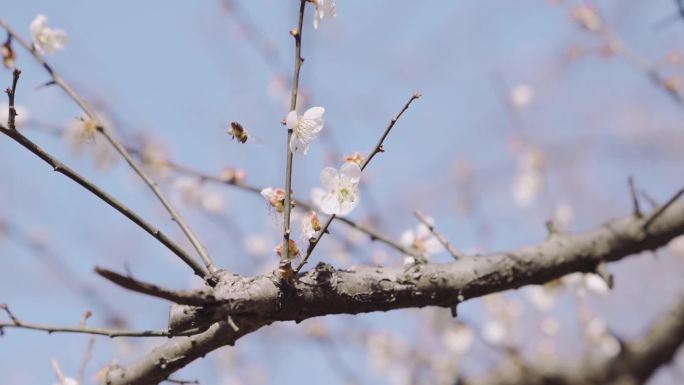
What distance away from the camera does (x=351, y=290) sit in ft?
5.74

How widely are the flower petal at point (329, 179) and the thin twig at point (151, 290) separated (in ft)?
1.91

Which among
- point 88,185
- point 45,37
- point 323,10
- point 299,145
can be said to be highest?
point 45,37

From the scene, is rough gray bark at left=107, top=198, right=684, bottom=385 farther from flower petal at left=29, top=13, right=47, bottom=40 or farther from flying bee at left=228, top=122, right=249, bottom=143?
flower petal at left=29, top=13, right=47, bottom=40

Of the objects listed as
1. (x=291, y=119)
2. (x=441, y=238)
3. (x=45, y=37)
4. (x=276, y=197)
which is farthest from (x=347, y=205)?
(x=45, y=37)

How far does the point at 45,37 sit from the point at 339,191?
1301mm

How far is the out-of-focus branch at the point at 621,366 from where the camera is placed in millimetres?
3746

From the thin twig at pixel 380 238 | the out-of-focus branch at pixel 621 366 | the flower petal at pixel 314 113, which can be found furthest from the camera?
the out-of-focus branch at pixel 621 366

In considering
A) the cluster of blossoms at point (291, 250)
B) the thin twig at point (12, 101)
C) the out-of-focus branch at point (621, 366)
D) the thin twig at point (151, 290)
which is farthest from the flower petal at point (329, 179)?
the out-of-focus branch at point (621, 366)

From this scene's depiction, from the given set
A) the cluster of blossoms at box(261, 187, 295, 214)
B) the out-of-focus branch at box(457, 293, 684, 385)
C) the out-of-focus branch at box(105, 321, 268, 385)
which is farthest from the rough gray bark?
the out-of-focus branch at box(457, 293, 684, 385)

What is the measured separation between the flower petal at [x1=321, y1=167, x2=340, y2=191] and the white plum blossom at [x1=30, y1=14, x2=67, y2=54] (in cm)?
121

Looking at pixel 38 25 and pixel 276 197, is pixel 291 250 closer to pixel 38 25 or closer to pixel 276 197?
pixel 276 197

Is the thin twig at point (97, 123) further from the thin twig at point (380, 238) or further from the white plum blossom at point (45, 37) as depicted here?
the thin twig at point (380, 238)

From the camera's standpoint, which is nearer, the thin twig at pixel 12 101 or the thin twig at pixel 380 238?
the thin twig at pixel 12 101

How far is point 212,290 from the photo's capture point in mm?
1510
